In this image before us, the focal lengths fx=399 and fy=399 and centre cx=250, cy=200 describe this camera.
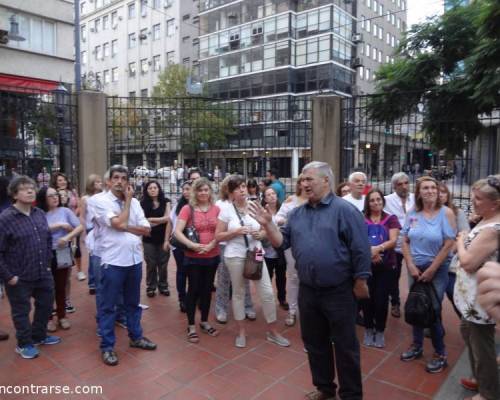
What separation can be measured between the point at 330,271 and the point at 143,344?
7.52ft

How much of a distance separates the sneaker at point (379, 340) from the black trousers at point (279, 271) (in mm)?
1496

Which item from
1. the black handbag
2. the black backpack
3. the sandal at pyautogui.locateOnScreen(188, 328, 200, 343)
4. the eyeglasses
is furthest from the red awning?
the eyeglasses

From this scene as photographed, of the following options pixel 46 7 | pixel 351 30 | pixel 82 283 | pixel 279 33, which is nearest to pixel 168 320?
pixel 82 283

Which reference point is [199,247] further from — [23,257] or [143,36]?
[143,36]

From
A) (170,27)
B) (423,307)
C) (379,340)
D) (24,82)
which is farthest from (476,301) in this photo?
(170,27)

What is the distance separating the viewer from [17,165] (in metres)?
8.98

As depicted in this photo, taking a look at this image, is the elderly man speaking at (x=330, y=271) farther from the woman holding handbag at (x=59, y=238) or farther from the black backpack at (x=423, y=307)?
the woman holding handbag at (x=59, y=238)

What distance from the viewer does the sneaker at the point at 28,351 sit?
12.7 feet

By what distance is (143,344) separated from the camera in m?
4.11

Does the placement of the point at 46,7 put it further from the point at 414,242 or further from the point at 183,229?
the point at 414,242

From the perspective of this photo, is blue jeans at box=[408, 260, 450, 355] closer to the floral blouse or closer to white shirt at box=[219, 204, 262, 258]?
the floral blouse

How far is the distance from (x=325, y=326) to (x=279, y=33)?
124 ft

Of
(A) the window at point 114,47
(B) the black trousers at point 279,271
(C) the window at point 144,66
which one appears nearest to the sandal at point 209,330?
(B) the black trousers at point 279,271

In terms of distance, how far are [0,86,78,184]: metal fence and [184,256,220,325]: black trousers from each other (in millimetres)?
6155
